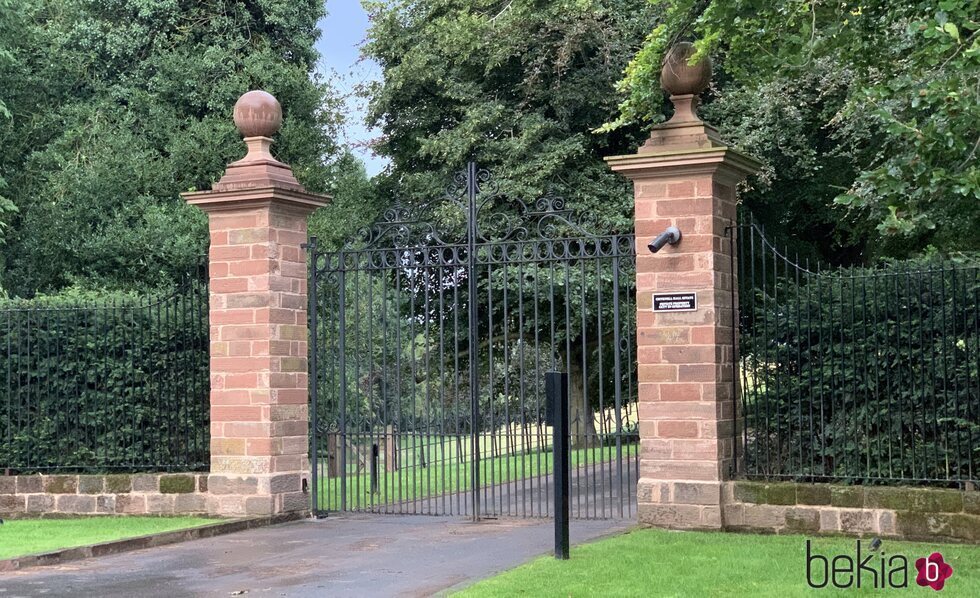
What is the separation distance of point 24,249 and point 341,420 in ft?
44.6

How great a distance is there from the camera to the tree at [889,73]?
337 inches

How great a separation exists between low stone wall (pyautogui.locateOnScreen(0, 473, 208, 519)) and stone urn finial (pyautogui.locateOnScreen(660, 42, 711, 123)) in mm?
5656

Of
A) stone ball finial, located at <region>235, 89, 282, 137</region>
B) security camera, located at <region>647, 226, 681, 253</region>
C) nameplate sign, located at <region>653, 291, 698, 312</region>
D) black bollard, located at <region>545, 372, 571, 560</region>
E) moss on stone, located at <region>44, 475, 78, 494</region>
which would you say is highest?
stone ball finial, located at <region>235, 89, 282, 137</region>

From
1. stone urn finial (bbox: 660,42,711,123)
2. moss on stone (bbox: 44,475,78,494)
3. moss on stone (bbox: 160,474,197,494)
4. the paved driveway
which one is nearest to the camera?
the paved driveway

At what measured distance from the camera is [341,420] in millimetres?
11570

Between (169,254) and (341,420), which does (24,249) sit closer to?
(169,254)

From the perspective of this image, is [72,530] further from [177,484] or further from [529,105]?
[529,105]

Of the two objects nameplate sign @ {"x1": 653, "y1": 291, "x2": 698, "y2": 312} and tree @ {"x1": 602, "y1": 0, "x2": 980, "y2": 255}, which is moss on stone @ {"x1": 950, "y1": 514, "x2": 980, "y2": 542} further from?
nameplate sign @ {"x1": 653, "y1": 291, "x2": 698, "y2": 312}

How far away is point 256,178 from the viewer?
11492 millimetres

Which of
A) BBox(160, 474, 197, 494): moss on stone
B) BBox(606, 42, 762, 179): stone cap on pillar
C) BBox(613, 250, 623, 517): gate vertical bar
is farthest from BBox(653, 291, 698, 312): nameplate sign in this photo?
BBox(160, 474, 197, 494): moss on stone

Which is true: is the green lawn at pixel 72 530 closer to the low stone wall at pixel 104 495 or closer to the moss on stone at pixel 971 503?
the low stone wall at pixel 104 495

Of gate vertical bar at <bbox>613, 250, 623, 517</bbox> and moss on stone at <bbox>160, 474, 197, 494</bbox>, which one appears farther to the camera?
moss on stone at <bbox>160, 474, 197, 494</bbox>

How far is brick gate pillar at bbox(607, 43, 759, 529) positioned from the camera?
9.80 meters

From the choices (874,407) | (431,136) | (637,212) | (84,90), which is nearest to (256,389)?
(637,212)
